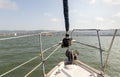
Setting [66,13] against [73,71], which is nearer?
[73,71]

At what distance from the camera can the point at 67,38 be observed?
4691 millimetres

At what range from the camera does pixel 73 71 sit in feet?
13.4

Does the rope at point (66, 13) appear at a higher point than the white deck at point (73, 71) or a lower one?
higher

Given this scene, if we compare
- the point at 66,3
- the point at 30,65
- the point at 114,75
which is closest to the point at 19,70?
the point at 30,65

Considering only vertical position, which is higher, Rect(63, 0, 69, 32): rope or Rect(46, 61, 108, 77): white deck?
Rect(63, 0, 69, 32): rope

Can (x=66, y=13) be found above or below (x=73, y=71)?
above

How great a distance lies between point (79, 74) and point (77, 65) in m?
Answer: 0.66

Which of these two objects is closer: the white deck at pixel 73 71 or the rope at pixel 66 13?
the white deck at pixel 73 71

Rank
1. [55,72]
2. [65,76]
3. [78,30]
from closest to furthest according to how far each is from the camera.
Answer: [65,76], [55,72], [78,30]

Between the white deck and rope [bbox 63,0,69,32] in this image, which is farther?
rope [bbox 63,0,69,32]

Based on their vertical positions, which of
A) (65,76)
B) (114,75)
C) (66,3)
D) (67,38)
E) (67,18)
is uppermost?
(66,3)

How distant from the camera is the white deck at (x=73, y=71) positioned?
387cm

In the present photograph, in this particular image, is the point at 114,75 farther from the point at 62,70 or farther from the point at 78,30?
the point at 62,70

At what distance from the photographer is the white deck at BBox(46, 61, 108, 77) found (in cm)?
387
